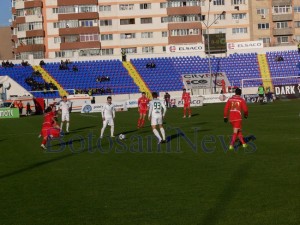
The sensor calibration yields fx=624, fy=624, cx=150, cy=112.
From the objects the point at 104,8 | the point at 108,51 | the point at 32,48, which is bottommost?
the point at 108,51

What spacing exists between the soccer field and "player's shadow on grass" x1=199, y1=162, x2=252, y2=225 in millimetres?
17

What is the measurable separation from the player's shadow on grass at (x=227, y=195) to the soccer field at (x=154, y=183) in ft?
0.06

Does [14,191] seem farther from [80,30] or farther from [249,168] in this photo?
[80,30]

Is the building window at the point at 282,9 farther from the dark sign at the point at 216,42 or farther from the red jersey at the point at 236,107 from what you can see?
the red jersey at the point at 236,107

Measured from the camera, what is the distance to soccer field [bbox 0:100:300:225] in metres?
10.8

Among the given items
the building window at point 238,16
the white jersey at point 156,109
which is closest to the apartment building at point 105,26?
the building window at point 238,16

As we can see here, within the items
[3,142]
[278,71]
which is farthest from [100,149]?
[278,71]

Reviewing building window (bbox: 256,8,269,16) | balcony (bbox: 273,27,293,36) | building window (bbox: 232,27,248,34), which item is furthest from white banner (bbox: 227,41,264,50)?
building window (bbox: 256,8,269,16)

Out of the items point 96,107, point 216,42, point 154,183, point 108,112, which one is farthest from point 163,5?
point 154,183

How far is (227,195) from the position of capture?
40.4ft

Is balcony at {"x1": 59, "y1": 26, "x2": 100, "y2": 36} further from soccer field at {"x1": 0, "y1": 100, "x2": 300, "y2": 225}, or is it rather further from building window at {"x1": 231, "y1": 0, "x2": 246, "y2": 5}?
soccer field at {"x1": 0, "y1": 100, "x2": 300, "y2": 225}

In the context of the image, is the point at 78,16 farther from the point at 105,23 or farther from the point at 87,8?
the point at 105,23

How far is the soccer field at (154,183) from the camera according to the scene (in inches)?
426

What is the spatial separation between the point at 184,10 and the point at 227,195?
9214 cm
